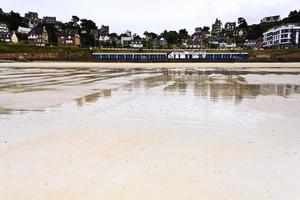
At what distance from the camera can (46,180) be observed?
5500 mm

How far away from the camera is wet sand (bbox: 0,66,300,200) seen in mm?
5184

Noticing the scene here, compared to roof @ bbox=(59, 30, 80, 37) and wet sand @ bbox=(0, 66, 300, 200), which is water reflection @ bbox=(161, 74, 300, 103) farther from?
roof @ bbox=(59, 30, 80, 37)

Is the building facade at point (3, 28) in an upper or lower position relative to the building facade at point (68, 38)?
upper

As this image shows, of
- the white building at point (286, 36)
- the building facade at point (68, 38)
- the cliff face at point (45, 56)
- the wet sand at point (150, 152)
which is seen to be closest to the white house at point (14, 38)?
the building facade at point (68, 38)

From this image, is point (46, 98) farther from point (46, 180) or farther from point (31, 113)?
point (46, 180)

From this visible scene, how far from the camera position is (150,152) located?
284 inches

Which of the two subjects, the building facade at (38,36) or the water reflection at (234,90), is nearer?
the water reflection at (234,90)

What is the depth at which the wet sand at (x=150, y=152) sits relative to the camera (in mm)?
5184

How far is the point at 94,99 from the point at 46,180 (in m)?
10.2

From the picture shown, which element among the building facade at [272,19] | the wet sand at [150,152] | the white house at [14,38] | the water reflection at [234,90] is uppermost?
the building facade at [272,19]

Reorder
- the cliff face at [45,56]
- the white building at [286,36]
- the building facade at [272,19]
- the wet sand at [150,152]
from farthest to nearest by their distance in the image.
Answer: the building facade at [272,19] → the white building at [286,36] → the cliff face at [45,56] → the wet sand at [150,152]

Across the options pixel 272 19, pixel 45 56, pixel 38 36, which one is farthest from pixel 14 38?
pixel 272 19

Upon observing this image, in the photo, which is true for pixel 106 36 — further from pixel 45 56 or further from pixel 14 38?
pixel 45 56

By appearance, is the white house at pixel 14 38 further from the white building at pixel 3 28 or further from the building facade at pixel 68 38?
the building facade at pixel 68 38
